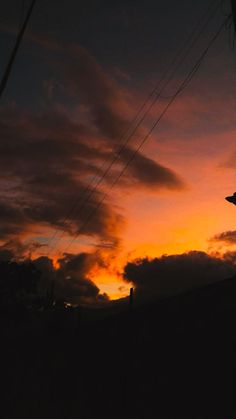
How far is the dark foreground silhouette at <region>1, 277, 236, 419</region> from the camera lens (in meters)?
10.1

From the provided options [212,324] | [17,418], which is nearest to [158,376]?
[212,324]

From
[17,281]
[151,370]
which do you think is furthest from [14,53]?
[17,281]

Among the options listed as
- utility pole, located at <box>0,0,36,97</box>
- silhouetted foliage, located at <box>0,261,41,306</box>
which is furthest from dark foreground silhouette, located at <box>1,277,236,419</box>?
silhouetted foliage, located at <box>0,261,41,306</box>

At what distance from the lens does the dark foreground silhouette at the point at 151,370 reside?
10.1 meters

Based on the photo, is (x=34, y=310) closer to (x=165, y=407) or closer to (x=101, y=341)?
(x=101, y=341)

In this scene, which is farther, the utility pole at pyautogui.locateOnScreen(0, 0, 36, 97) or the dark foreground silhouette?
the dark foreground silhouette

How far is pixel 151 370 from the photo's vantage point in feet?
42.0

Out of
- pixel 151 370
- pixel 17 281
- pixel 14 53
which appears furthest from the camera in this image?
pixel 17 281

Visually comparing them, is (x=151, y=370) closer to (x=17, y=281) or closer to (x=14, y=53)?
(x=14, y=53)

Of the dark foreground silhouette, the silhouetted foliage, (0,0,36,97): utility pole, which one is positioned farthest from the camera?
the silhouetted foliage

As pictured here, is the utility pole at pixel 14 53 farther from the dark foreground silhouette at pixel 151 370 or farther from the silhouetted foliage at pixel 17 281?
the silhouetted foliage at pixel 17 281

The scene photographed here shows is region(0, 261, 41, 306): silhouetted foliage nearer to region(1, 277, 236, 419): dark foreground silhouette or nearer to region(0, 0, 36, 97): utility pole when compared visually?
region(1, 277, 236, 419): dark foreground silhouette

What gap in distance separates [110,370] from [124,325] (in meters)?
2.18

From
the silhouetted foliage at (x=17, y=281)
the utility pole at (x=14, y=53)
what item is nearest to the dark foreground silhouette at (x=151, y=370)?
the utility pole at (x=14, y=53)
